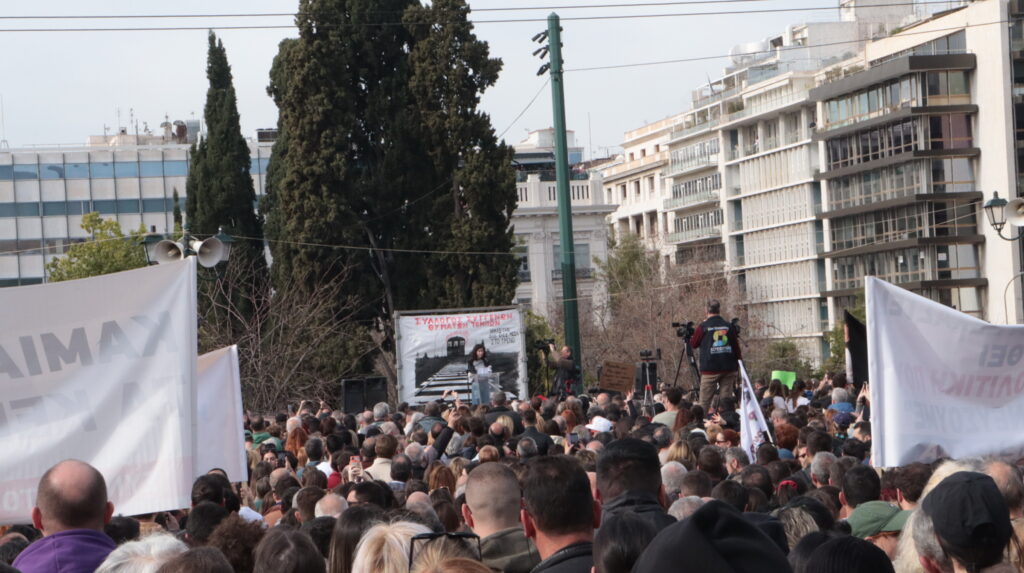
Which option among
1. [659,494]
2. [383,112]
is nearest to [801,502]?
[659,494]

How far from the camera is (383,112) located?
40281 mm

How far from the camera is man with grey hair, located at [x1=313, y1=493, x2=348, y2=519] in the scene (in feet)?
24.4

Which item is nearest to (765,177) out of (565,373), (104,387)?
(565,373)

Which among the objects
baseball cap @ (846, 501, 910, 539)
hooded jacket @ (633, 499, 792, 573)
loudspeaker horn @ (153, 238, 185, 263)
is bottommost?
baseball cap @ (846, 501, 910, 539)

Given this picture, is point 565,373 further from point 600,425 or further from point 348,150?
point 348,150

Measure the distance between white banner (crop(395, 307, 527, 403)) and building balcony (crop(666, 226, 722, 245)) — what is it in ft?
251

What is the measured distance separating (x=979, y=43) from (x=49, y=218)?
52450 millimetres

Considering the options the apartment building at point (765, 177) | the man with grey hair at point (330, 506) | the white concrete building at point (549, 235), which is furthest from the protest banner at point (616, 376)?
the apartment building at point (765, 177)

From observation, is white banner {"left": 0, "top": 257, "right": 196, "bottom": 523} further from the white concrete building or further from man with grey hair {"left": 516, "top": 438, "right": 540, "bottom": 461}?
the white concrete building

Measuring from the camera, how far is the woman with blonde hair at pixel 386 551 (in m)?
4.86

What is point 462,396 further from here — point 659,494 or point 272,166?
point 659,494

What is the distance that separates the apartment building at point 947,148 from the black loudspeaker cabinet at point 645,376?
5398cm

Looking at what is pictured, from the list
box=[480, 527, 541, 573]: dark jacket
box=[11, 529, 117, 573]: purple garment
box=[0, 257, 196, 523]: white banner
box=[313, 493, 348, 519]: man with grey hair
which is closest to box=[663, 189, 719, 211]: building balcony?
box=[0, 257, 196, 523]: white banner

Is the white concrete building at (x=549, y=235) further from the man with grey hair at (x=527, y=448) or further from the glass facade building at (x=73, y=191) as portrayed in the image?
the man with grey hair at (x=527, y=448)
